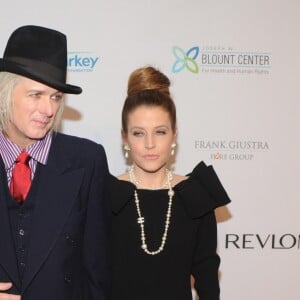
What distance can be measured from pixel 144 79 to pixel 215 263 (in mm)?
734

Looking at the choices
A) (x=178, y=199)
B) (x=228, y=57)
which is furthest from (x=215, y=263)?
(x=228, y=57)

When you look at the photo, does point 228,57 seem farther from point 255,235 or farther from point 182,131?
point 255,235

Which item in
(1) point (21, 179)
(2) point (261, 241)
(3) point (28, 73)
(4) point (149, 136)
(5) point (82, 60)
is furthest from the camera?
(2) point (261, 241)

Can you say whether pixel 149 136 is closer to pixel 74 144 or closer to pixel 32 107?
pixel 74 144

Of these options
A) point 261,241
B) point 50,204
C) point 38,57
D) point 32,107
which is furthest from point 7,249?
point 261,241

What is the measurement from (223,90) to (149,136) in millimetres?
710

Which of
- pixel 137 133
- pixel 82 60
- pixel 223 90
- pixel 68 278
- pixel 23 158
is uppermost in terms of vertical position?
pixel 82 60

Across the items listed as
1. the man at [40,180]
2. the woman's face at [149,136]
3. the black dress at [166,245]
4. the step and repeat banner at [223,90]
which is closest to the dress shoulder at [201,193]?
the black dress at [166,245]

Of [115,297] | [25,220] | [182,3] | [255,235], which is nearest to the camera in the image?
[25,220]

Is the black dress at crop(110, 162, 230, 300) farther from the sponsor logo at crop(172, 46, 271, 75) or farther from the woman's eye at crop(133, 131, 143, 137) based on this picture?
the sponsor logo at crop(172, 46, 271, 75)

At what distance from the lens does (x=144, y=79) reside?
1.75 meters

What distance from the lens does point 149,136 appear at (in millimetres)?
1632

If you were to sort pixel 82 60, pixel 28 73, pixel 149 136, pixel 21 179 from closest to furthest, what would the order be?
pixel 28 73 → pixel 21 179 → pixel 149 136 → pixel 82 60

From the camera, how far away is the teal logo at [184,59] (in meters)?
2.16
